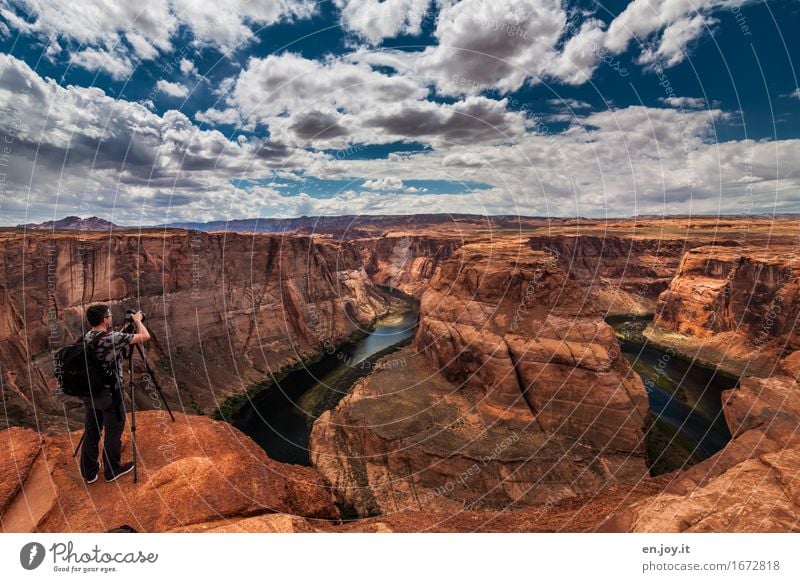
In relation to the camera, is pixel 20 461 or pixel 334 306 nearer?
pixel 20 461

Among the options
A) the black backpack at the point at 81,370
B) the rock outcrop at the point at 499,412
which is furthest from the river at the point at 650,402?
the black backpack at the point at 81,370

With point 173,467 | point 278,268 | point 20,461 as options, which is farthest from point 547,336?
point 278,268

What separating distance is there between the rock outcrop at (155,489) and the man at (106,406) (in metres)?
0.33

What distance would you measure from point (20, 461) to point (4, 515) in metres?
1.45

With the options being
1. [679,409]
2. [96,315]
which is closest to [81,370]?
[96,315]

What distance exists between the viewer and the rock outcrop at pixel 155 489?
660 centimetres

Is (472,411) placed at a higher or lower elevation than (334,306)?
lower

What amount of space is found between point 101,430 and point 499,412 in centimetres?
2463

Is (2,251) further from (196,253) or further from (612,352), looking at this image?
(612,352)

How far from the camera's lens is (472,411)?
27.8 m

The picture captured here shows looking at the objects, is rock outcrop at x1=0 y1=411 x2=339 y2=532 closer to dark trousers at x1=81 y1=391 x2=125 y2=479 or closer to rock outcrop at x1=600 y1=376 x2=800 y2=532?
dark trousers at x1=81 y1=391 x2=125 y2=479
